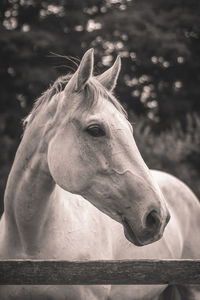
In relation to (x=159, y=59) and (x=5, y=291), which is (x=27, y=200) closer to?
(x=5, y=291)

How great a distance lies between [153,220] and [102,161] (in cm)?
48

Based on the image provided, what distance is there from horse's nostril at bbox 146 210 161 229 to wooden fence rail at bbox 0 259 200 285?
0.68ft

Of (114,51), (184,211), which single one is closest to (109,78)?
(184,211)

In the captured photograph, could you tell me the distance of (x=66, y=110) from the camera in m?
2.79

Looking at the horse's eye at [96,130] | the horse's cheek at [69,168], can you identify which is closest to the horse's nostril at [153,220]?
the horse's cheek at [69,168]

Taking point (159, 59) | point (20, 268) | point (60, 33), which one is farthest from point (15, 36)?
point (20, 268)

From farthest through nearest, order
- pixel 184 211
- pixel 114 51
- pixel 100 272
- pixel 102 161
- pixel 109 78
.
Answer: pixel 114 51 < pixel 184 211 < pixel 109 78 < pixel 102 161 < pixel 100 272

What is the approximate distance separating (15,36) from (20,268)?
10495mm

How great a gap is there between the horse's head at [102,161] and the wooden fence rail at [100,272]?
0.20 meters

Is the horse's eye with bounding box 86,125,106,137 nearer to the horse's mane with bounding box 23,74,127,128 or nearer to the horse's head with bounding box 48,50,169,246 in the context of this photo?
the horse's head with bounding box 48,50,169,246

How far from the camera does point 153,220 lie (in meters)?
2.44

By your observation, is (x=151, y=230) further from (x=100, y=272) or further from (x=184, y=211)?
(x=184, y=211)

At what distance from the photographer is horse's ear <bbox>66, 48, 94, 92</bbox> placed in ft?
8.55

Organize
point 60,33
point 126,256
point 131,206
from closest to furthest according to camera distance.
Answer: point 131,206
point 126,256
point 60,33
